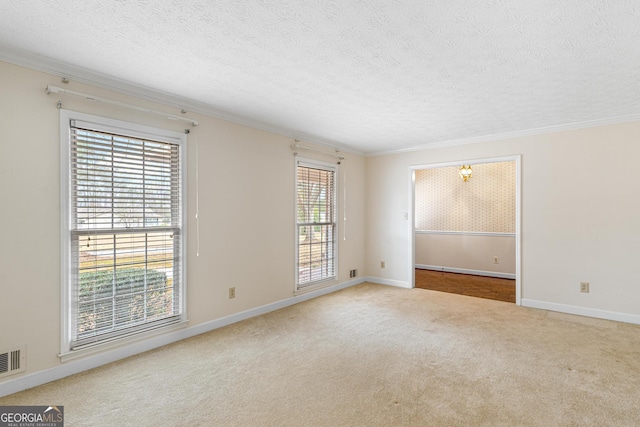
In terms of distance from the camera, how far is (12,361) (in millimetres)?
2309

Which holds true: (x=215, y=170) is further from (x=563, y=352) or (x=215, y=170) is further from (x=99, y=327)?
(x=563, y=352)

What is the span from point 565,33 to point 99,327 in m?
3.94

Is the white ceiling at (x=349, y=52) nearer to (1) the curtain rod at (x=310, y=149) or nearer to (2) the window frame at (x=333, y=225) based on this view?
(1) the curtain rod at (x=310, y=149)

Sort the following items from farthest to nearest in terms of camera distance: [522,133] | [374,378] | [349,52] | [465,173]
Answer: [465,173]
[522,133]
[374,378]
[349,52]

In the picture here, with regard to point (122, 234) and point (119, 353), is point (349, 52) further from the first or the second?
point (119, 353)

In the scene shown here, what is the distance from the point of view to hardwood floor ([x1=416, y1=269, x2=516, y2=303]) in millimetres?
5172

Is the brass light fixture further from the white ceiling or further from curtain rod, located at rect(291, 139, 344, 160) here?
the white ceiling

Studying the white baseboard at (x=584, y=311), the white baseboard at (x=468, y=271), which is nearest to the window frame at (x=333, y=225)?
the white baseboard at (x=584, y=311)

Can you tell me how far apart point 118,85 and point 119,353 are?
7.48 feet

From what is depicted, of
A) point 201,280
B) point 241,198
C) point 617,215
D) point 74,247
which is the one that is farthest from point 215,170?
point 617,215

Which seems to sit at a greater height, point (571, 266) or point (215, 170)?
point (215, 170)

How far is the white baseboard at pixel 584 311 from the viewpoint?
3746 millimetres

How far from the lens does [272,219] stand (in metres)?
4.26

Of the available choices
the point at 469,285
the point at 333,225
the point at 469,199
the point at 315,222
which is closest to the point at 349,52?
the point at 315,222
